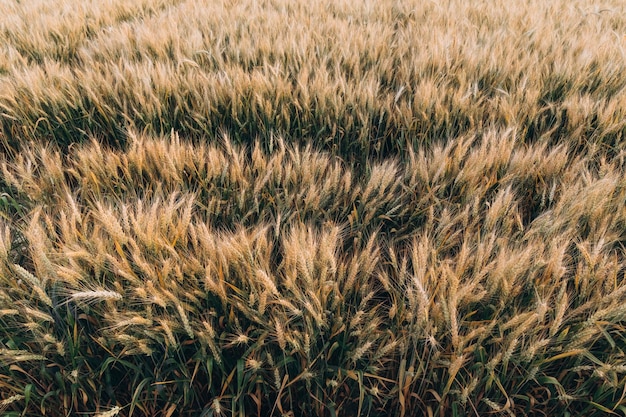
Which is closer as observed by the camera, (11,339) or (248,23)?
(11,339)

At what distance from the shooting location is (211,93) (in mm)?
1714

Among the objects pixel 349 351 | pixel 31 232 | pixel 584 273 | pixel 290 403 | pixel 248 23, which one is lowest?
pixel 290 403

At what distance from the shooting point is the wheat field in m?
0.85

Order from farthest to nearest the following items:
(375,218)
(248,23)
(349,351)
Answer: (248,23)
(375,218)
(349,351)

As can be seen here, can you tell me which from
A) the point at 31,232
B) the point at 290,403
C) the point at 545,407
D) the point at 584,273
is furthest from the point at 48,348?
the point at 584,273

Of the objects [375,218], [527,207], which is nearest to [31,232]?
[375,218]

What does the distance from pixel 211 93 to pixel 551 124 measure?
1469 mm

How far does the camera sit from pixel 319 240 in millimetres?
1057

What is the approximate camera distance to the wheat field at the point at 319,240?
0.85 m

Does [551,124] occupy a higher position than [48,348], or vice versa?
[551,124]

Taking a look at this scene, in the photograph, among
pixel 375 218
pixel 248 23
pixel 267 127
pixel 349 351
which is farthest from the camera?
pixel 248 23

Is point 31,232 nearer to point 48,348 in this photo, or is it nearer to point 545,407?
point 48,348

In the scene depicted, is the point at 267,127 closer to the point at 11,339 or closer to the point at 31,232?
the point at 31,232

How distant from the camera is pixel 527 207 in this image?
1.24 metres
